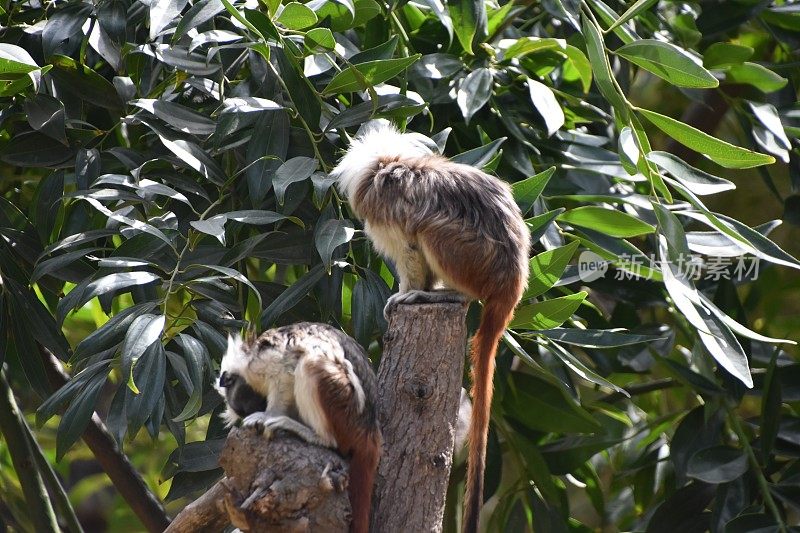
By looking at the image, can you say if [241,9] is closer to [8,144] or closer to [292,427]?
[8,144]

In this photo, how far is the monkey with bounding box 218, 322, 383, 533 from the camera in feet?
7.00

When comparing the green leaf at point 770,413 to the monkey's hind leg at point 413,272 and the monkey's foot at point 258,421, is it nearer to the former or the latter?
the monkey's hind leg at point 413,272

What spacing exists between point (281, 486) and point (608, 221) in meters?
1.60

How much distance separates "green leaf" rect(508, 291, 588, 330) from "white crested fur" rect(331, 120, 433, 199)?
0.57m

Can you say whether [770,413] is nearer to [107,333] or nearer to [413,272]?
[413,272]

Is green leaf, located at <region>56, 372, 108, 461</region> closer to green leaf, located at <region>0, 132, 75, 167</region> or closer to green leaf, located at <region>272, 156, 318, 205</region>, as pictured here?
green leaf, located at <region>272, 156, 318, 205</region>

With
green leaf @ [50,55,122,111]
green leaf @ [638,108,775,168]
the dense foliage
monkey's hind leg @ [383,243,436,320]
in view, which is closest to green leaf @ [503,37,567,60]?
the dense foliage

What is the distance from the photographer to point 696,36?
12.3 feet

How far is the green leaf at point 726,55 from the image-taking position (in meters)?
3.67

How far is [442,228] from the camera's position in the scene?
2.61 meters

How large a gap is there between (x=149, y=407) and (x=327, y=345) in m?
0.49

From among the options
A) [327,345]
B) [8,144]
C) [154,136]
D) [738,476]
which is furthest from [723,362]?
[8,144]

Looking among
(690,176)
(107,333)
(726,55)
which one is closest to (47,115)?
(107,333)

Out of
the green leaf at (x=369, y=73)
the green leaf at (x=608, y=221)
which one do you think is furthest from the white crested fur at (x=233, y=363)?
the green leaf at (x=608, y=221)
